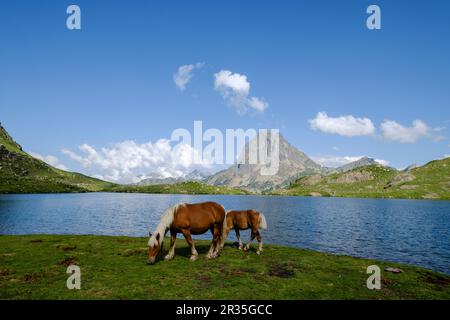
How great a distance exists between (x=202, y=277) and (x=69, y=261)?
1022 cm

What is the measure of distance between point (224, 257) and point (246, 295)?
335 inches

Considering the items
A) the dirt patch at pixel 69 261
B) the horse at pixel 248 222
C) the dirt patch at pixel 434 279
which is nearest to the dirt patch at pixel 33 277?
the dirt patch at pixel 69 261

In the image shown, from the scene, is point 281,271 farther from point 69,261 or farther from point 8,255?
point 8,255

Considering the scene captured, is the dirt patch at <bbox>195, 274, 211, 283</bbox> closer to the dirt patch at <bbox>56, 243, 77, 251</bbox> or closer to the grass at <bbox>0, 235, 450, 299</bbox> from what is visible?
the grass at <bbox>0, 235, 450, 299</bbox>

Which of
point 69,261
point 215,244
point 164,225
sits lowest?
point 69,261

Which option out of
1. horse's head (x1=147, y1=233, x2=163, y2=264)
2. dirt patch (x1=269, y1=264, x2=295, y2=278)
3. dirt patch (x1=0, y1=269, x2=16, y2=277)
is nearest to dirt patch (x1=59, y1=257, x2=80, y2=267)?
dirt patch (x1=0, y1=269, x2=16, y2=277)

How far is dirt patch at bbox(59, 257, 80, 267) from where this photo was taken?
2043 cm

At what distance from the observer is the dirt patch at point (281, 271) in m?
18.8

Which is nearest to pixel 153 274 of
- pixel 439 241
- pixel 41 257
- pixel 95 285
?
pixel 95 285

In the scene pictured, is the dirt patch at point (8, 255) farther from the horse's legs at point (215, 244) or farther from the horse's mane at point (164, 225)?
the horse's legs at point (215, 244)

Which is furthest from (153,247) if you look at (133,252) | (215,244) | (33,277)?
(33,277)

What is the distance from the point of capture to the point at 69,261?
68.9ft
